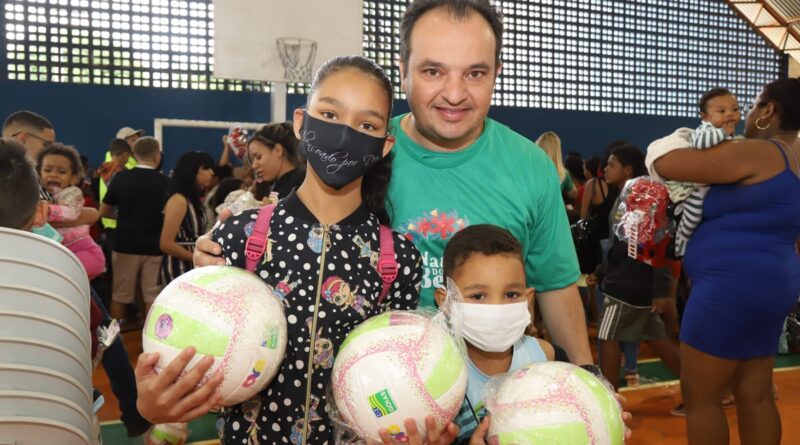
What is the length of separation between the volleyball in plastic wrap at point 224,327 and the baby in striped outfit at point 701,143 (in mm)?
2117

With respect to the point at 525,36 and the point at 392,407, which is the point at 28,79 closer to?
the point at 525,36

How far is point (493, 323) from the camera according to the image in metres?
1.75

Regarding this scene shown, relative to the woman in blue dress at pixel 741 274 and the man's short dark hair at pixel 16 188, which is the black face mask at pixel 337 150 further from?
the woman in blue dress at pixel 741 274

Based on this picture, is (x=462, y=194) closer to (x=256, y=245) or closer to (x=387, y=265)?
(x=387, y=265)

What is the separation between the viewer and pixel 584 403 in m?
1.49

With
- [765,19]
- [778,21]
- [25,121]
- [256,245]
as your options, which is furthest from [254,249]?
[778,21]

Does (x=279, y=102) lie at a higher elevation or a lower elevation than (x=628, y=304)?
higher

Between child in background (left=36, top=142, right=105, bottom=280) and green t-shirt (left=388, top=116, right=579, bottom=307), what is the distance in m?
2.56

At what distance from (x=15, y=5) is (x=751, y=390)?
454 inches

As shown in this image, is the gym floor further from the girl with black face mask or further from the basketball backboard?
the basketball backboard

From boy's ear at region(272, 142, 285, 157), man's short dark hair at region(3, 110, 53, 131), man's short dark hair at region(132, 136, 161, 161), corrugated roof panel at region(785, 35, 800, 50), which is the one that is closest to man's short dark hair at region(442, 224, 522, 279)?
boy's ear at region(272, 142, 285, 157)

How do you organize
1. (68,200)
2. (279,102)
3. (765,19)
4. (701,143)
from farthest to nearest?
(765,19), (279,102), (68,200), (701,143)

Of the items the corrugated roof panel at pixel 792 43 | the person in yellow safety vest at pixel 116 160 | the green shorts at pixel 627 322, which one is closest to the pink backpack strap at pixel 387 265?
the green shorts at pixel 627 322

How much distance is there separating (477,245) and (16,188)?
1.40 meters
